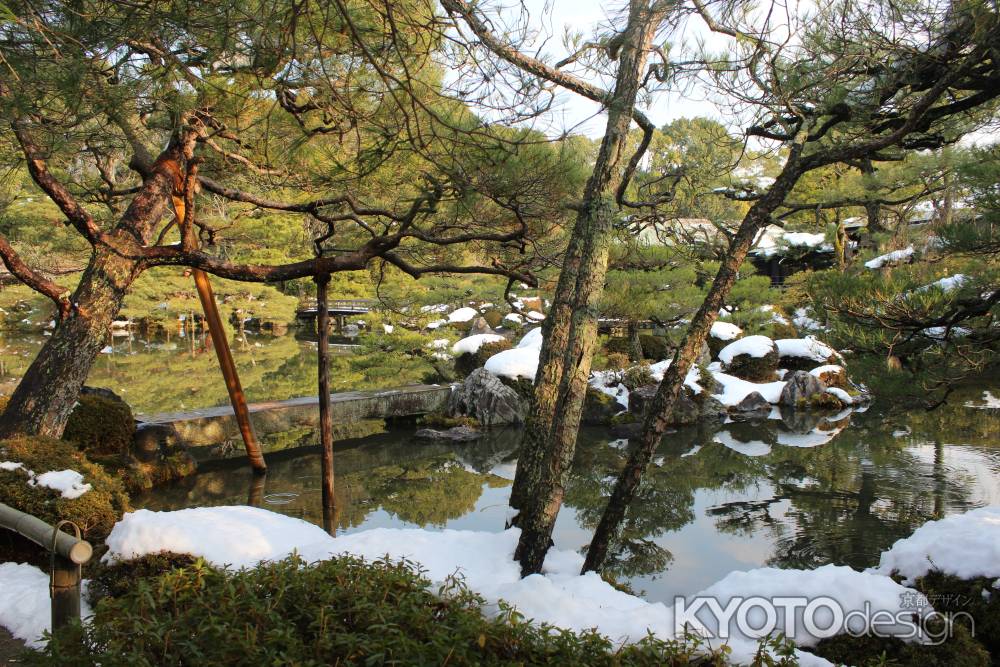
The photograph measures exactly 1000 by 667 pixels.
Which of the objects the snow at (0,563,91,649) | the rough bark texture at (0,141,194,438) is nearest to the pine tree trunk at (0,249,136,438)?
the rough bark texture at (0,141,194,438)

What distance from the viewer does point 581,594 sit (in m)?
2.97

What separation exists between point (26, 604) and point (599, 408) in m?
8.51

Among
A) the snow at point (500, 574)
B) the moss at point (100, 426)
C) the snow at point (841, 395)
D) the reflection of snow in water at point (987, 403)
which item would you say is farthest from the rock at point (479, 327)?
the snow at point (500, 574)

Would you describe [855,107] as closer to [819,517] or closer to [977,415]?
[819,517]

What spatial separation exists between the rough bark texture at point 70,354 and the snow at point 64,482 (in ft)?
2.75

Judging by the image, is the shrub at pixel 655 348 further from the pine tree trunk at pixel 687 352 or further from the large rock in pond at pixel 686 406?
the pine tree trunk at pixel 687 352

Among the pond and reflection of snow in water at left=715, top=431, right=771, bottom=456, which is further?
reflection of snow in water at left=715, top=431, right=771, bottom=456

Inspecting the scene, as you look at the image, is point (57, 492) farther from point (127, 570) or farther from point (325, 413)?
point (325, 413)

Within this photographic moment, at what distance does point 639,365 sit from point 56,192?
9008 millimetres

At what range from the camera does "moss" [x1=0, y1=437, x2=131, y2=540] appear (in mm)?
3666

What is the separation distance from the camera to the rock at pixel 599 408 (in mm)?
10613

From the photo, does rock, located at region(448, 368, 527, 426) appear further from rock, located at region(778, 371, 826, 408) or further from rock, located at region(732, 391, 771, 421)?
rock, located at region(778, 371, 826, 408)

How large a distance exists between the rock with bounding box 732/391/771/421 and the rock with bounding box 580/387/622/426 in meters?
2.16

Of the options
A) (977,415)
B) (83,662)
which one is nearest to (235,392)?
(83,662)
